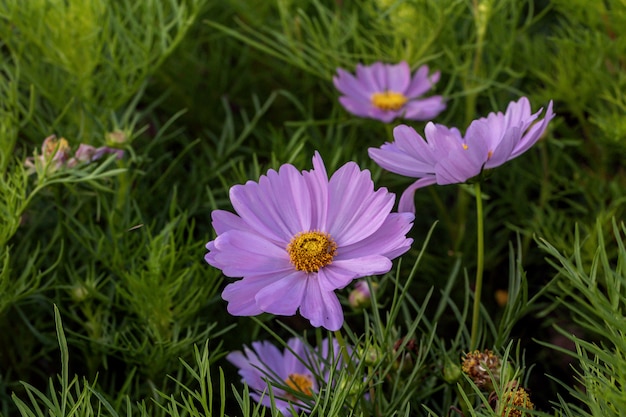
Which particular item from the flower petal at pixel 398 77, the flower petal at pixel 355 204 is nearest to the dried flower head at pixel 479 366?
the flower petal at pixel 355 204

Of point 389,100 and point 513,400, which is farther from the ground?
point 389,100

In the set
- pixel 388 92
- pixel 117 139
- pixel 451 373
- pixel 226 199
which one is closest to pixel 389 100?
pixel 388 92

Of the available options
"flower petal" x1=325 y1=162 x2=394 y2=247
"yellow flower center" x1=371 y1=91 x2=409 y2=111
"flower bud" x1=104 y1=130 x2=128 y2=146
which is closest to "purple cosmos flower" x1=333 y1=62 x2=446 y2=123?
"yellow flower center" x1=371 y1=91 x2=409 y2=111

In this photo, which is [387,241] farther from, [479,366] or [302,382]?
[302,382]

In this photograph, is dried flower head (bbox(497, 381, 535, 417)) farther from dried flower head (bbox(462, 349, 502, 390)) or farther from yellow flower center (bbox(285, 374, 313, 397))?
yellow flower center (bbox(285, 374, 313, 397))

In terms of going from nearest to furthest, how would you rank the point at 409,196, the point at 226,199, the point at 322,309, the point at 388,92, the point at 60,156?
the point at 322,309, the point at 409,196, the point at 60,156, the point at 226,199, the point at 388,92

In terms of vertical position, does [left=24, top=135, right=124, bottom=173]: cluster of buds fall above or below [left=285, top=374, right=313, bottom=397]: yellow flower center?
above

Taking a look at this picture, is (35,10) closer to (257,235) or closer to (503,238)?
(257,235)

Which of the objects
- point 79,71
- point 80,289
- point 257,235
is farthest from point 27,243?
point 257,235
